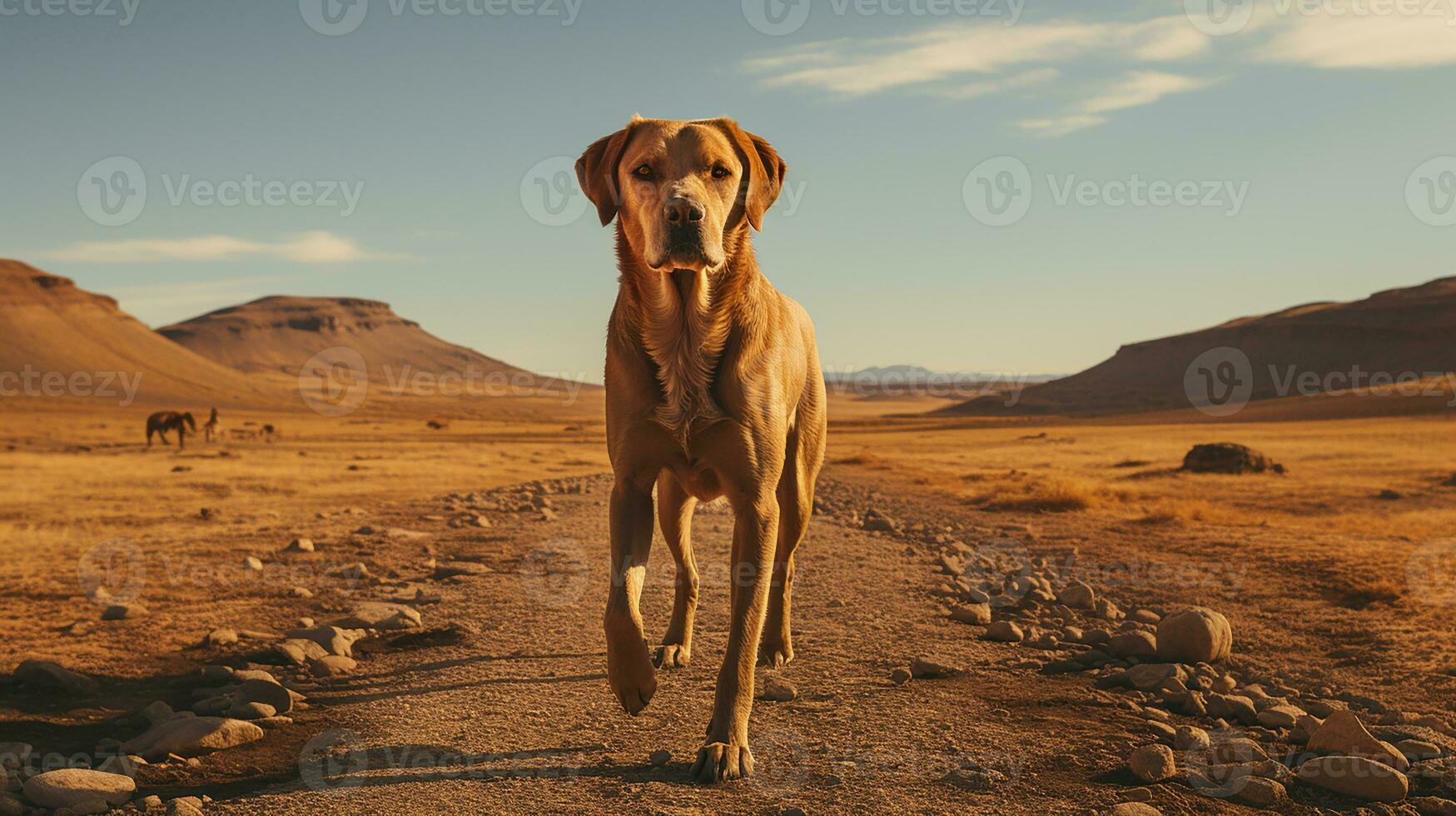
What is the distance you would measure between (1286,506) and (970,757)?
51.7 ft

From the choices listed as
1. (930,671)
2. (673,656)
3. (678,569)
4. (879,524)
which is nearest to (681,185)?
(678,569)

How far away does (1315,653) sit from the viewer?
7676 millimetres

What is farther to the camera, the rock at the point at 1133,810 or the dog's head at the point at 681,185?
the dog's head at the point at 681,185

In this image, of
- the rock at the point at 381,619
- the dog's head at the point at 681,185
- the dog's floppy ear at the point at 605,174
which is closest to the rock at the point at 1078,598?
the dog's head at the point at 681,185

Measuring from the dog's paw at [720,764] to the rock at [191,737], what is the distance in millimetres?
2901

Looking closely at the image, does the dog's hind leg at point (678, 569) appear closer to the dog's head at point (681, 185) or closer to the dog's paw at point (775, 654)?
the dog's paw at point (775, 654)

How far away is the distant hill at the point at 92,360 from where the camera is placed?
150 meters

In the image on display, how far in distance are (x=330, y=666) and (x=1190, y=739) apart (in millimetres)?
5969

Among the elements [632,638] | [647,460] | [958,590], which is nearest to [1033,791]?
[632,638]

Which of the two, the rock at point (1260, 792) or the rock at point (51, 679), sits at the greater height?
the rock at point (51, 679)

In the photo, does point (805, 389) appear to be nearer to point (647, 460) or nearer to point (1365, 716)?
point (647, 460)

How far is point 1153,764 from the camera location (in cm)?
479

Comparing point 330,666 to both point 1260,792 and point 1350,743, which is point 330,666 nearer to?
point 1260,792

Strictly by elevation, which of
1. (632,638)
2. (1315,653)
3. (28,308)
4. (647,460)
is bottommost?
(1315,653)
